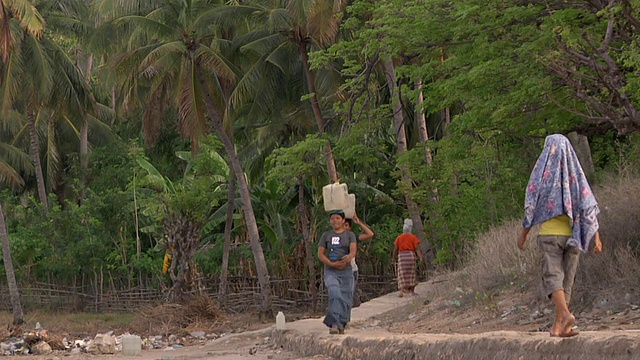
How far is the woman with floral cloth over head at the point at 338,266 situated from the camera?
1217 centimetres

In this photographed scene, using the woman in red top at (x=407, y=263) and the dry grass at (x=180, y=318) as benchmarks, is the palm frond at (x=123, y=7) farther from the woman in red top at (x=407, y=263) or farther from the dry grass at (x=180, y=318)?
the woman in red top at (x=407, y=263)

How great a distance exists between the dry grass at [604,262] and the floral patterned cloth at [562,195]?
403 centimetres

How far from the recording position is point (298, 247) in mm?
32719

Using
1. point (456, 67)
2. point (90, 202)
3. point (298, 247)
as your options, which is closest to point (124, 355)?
point (456, 67)

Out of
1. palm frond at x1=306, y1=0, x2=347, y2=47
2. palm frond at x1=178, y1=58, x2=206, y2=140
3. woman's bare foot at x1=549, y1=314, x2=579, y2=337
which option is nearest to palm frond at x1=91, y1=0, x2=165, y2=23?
palm frond at x1=178, y1=58, x2=206, y2=140

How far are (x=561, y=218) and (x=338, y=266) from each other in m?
4.36

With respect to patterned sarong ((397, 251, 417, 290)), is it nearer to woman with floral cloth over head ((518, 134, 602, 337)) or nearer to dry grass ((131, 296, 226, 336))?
dry grass ((131, 296, 226, 336))

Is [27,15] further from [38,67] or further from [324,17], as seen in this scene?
[324,17]

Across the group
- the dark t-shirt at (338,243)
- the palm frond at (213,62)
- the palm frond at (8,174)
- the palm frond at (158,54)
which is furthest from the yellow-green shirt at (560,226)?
the palm frond at (8,174)

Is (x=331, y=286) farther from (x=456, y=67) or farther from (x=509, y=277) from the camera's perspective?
(x=456, y=67)

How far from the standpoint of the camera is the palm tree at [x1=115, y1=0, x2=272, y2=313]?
87.0 feet

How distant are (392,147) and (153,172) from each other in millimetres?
7776

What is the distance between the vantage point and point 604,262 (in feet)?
42.0

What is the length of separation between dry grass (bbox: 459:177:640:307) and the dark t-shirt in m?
2.76
